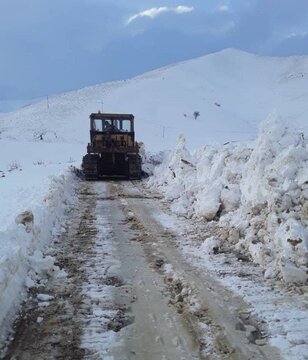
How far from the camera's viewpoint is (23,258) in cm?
517

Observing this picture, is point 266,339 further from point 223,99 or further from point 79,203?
point 223,99

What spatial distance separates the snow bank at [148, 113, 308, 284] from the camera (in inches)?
213

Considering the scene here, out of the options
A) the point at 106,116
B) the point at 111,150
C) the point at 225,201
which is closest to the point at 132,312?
the point at 225,201

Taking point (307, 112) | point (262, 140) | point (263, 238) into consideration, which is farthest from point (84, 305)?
point (307, 112)

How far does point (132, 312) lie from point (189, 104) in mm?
78458

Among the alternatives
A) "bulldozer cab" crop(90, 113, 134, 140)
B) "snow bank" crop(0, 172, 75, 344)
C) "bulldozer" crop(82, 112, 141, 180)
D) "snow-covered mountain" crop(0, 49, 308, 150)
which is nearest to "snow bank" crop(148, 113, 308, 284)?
"snow bank" crop(0, 172, 75, 344)

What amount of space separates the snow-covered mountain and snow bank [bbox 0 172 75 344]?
37.7m

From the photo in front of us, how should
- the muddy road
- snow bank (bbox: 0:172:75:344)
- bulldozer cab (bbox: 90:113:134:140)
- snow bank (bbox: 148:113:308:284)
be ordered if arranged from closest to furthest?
1. the muddy road
2. snow bank (bbox: 0:172:75:344)
3. snow bank (bbox: 148:113:308:284)
4. bulldozer cab (bbox: 90:113:134:140)

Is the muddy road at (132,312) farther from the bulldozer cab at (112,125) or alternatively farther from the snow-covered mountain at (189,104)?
the snow-covered mountain at (189,104)

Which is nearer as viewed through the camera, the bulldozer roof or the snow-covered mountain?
the bulldozer roof

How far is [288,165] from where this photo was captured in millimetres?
6570

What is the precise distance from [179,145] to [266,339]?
11.9 metres

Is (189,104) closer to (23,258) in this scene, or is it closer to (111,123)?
(111,123)

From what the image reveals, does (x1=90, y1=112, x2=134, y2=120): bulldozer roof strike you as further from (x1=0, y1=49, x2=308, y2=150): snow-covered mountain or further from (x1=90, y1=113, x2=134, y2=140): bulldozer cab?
(x1=0, y1=49, x2=308, y2=150): snow-covered mountain
